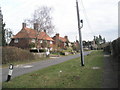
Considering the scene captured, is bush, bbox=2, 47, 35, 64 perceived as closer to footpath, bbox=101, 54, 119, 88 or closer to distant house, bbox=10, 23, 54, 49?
footpath, bbox=101, 54, 119, 88

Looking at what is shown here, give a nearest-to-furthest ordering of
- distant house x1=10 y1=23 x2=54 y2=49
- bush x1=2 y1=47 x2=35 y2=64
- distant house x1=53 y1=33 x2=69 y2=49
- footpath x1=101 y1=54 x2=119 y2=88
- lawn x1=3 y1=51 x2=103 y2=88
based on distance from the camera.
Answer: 1. footpath x1=101 y1=54 x2=119 y2=88
2. lawn x1=3 y1=51 x2=103 y2=88
3. bush x1=2 y1=47 x2=35 y2=64
4. distant house x1=10 y1=23 x2=54 y2=49
5. distant house x1=53 y1=33 x2=69 y2=49

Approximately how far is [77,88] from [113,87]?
4.76 ft

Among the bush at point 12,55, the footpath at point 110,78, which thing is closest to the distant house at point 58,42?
the bush at point 12,55

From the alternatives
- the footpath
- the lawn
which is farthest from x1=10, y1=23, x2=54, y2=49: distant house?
the footpath

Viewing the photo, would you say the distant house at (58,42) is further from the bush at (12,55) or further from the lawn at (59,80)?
the lawn at (59,80)

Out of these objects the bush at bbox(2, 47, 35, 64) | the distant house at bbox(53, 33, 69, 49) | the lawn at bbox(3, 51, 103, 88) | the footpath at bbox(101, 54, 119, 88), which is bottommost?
the lawn at bbox(3, 51, 103, 88)

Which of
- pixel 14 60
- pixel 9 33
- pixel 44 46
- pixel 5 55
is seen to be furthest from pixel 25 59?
pixel 44 46

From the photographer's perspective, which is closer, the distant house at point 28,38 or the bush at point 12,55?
the bush at point 12,55

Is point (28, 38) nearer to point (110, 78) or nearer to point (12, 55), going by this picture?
point (12, 55)

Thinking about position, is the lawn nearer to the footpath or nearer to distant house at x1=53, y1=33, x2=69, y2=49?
the footpath

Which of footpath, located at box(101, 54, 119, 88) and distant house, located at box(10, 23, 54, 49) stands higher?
distant house, located at box(10, 23, 54, 49)

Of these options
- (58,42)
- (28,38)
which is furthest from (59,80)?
(58,42)

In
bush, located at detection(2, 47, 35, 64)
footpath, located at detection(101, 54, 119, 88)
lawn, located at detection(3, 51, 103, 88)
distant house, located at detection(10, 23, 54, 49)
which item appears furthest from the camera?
distant house, located at detection(10, 23, 54, 49)

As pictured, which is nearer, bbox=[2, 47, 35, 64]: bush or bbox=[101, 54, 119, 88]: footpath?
bbox=[101, 54, 119, 88]: footpath
